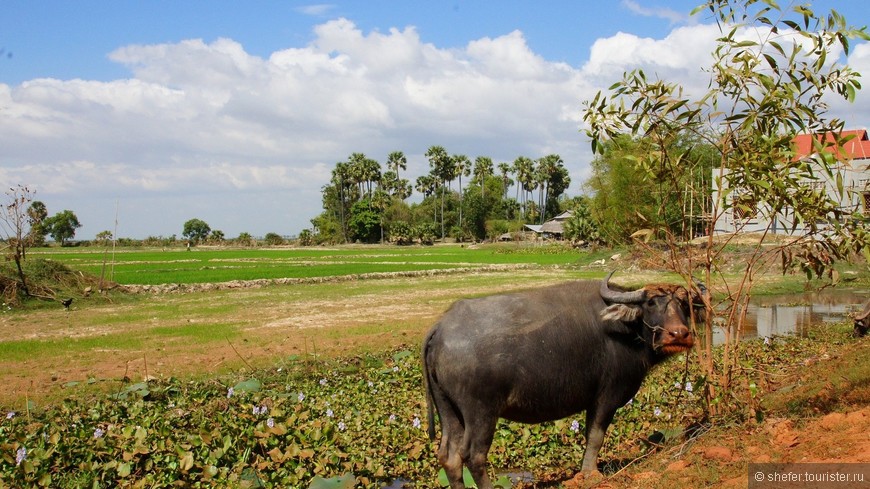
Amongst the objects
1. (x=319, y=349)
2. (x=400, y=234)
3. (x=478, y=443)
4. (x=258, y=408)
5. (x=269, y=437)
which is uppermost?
(x=400, y=234)

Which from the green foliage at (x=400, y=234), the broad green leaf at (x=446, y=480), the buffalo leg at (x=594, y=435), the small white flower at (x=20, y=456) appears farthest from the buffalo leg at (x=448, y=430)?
the green foliage at (x=400, y=234)

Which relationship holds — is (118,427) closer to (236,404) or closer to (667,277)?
(236,404)

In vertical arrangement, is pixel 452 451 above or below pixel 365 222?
below

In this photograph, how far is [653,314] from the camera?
4898mm

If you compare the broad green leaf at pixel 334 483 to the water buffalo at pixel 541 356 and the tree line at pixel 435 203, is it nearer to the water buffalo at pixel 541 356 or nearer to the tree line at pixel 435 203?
the water buffalo at pixel 541 356

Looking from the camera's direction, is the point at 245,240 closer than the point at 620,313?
No

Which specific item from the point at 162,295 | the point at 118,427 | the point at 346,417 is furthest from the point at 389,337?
the point at 162,295

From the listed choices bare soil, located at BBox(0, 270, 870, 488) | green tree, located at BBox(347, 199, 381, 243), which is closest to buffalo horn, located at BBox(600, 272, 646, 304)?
bare soil, located at BBox(0, 270, 870, 488)

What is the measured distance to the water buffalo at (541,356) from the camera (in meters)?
4.55

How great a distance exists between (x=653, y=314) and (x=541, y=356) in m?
0.92

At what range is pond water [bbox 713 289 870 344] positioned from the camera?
12.7 metres

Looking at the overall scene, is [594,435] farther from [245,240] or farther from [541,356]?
[245,240]

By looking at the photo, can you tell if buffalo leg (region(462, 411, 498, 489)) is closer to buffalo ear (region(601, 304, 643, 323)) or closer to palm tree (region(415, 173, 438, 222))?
buffalo ear (region(601, 304, 643, 323))

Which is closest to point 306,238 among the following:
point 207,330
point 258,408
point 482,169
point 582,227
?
point 482,169
